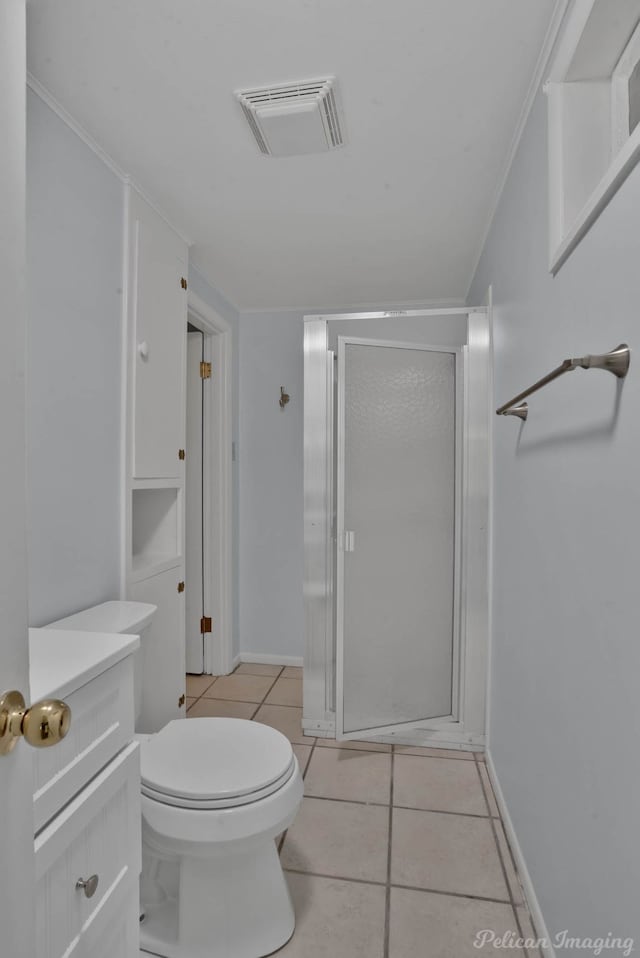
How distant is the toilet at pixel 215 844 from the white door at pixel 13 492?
74cm

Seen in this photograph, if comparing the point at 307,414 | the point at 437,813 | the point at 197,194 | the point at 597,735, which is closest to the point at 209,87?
the point at 197,194

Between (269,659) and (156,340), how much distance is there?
214 centimetres

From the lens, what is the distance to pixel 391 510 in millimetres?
2332

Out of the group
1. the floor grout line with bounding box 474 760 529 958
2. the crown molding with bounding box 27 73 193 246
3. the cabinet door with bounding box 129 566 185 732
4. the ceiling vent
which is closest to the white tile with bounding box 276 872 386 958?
the floor grout line with bounding box 474 760 529 958

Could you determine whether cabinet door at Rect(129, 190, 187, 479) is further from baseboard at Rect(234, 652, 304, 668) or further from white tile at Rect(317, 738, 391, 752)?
baseboard at Rect(234, 652, 304, 668)

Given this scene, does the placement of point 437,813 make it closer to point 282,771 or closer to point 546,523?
point 282,771

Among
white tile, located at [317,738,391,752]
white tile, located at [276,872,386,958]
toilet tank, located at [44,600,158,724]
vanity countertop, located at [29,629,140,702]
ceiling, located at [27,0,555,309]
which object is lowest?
white tile, located at [317,738,391,752]

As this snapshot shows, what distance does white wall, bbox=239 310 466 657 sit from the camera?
11.0 feet

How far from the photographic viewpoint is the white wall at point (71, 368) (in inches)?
58.9

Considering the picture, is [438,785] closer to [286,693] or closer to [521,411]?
[286,693]

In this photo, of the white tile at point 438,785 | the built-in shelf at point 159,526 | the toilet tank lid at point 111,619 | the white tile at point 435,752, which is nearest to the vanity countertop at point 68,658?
the toilet tank lid at point 111,619

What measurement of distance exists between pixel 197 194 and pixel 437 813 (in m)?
2.47

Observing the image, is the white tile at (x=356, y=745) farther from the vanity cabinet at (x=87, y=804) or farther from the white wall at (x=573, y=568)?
the vanity cabinet at (x=87, y=804)

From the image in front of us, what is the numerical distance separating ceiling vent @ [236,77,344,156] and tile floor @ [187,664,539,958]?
2266 mm
